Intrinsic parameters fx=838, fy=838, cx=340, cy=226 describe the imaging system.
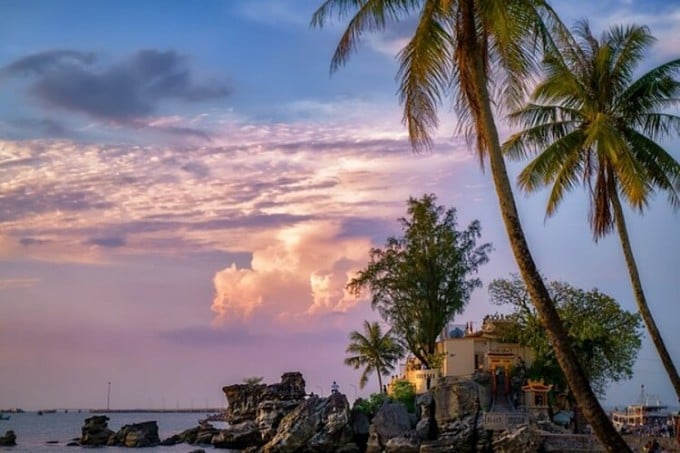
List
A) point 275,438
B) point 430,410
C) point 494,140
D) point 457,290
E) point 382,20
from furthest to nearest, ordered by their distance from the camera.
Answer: point 457,290, point 275,438, point 430,410, point 382,20, point 494,140

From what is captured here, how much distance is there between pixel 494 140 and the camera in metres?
15.8

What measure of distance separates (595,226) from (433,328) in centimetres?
2732

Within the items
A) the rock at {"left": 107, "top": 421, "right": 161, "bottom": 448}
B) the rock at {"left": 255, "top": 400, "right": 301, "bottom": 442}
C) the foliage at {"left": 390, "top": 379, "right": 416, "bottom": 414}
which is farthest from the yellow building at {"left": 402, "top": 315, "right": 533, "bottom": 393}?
the rock at {"left": 107, "top": 421, "right": 161, "bottom": 448}

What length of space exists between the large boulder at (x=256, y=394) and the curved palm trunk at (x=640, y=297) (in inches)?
1268

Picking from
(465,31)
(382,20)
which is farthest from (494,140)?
(382,20)

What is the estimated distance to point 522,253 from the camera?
14.9 meters

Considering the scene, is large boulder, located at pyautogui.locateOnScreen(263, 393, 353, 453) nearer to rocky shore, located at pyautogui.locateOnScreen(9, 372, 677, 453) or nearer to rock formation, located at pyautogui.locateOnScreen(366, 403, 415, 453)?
rocky shore, located at pyautogui.locateOnScreen(9, 372, 677, 453)

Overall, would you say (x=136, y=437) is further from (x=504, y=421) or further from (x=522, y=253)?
(x=522, y=253)

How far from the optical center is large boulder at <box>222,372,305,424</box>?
57.2 metres

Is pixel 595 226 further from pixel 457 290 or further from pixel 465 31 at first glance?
pixel 457 290

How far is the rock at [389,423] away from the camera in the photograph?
144 ft

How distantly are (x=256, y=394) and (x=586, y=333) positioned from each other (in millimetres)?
26278

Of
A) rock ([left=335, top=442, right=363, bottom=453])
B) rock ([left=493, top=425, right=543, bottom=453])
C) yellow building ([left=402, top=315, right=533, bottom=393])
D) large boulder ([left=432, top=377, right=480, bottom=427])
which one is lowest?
rock ([left=335, top=442, right=363, bottom=453])

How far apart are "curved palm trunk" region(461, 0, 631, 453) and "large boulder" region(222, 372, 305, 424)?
40.1m
